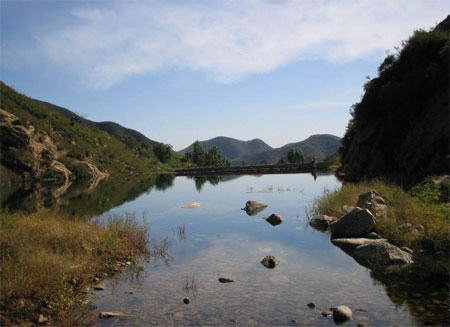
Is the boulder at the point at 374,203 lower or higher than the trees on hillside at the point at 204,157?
lower

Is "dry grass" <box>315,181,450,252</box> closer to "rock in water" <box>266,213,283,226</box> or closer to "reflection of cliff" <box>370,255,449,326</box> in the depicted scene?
"reflection of cliff" <box>370,255,449,326</box>

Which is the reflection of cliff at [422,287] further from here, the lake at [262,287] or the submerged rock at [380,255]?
the submerged rock at [380,255]

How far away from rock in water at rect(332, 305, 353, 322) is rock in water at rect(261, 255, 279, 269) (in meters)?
5.60

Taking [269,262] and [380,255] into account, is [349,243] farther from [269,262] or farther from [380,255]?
[269,262]

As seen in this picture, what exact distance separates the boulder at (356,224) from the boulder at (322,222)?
344 cm

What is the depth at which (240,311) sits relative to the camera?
12125 millimetres

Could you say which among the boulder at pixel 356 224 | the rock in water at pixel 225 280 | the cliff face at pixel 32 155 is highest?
the cliff face at pixel 32 155

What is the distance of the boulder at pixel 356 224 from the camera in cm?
2111

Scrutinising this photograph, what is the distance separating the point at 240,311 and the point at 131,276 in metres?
5.40

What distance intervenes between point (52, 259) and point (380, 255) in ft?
40.6

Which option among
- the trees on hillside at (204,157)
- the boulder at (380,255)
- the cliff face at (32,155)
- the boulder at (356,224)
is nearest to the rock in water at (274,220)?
the boulder at (356,224)

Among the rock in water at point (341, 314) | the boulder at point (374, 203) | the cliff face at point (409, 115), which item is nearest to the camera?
the rock in water at point (341, 314)

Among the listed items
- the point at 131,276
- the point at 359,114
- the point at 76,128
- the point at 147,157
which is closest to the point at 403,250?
the point at 131,276

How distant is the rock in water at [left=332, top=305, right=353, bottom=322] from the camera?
1120cm
